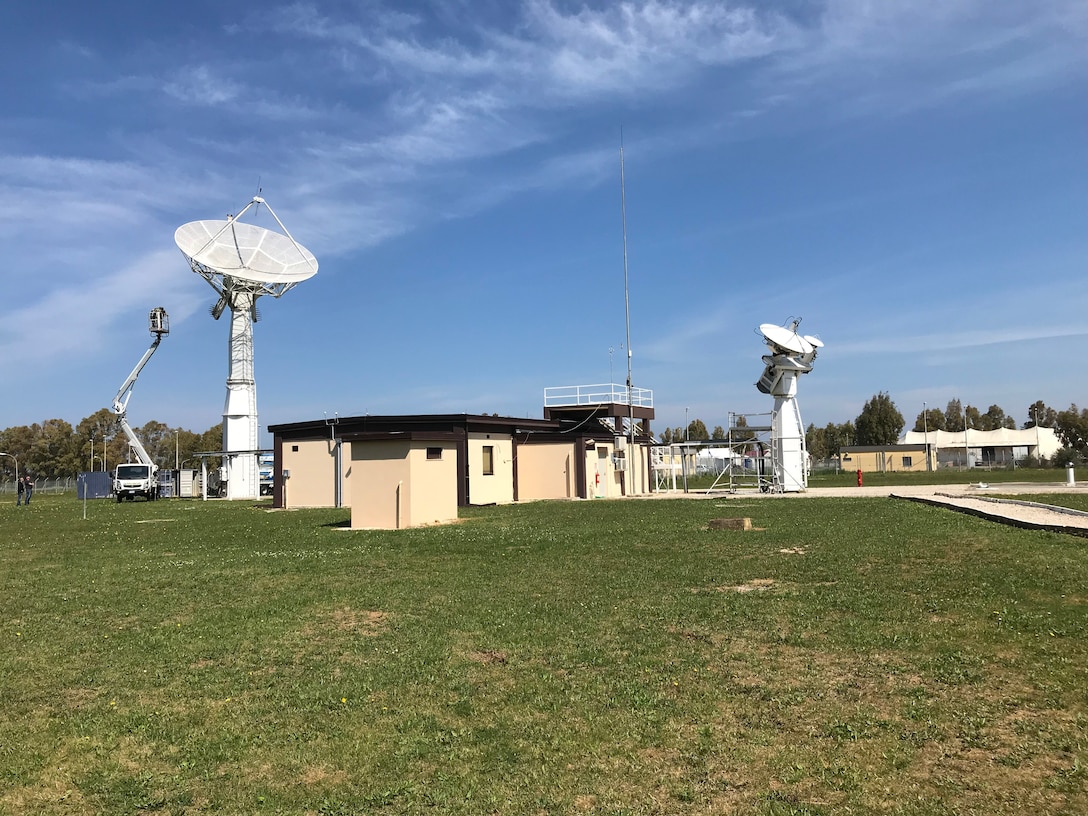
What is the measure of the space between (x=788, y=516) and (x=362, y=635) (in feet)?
53.8

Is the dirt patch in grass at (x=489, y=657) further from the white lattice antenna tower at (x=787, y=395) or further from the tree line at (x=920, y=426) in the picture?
the tree line at (x=920, y=426)

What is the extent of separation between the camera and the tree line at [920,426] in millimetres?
99062

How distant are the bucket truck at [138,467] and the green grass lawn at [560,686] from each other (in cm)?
4047

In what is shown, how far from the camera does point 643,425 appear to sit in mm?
46562

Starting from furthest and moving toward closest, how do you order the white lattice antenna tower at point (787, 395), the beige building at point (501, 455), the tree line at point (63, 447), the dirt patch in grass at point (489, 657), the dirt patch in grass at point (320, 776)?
the tree line at point (63, 447) < the white lattice antenna tower at point (787, 395) < the beige building at point (501, 455) < the dirt patch in grass at point (489, 657) < the dirt patch in grass at point (320, 776)

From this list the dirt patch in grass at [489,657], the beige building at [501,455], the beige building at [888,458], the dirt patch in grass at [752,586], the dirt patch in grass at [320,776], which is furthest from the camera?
the beige building at [888,458]

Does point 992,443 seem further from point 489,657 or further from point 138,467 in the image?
point 489,657

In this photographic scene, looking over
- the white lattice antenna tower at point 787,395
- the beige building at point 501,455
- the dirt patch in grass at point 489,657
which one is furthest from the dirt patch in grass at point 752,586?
the white lattice antenna tower at point 787,395

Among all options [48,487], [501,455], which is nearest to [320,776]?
[501,455]

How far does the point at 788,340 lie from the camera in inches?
1540

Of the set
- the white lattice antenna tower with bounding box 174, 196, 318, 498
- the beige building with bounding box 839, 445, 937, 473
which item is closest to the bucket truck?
the white lattice antenna tower with bounding box 174, 196, 318, 498

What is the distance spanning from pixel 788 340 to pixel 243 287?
111 feet

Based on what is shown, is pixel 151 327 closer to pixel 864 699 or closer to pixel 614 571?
pixel 614 571

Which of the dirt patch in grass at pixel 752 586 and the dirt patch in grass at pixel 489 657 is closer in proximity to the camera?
the dirt patch in grass at pixel 489 657
